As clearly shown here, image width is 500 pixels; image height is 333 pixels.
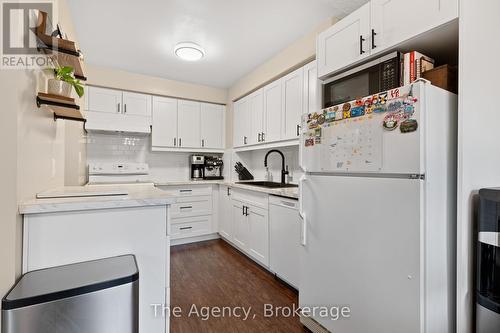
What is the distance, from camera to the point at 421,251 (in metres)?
1.06

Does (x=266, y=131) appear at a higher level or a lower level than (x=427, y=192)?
higher

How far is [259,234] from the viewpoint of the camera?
8.92ft

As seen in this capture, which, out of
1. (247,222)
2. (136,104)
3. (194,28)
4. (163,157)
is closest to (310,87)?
(194,28)

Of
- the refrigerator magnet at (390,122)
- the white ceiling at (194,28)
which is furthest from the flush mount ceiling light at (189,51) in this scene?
the refrigerator magnet at (390,122)

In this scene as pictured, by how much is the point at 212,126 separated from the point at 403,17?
3135 mm

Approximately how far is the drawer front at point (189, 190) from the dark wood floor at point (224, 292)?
839mm

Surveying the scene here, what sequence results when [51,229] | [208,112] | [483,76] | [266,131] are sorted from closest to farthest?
[51,229] < [483,76] < [266,131] < [208,112]

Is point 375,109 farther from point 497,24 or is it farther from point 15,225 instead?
point 15,225

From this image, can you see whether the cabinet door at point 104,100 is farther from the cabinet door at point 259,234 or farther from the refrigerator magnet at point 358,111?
the refrigerator magnet at point 358,111

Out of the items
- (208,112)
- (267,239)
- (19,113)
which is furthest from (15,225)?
(208,112)

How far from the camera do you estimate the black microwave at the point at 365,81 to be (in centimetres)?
140

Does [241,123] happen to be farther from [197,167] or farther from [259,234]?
[259,234]

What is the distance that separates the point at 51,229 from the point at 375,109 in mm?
1634

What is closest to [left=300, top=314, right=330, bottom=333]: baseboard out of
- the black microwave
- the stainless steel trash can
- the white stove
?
the stainless steel trash can
